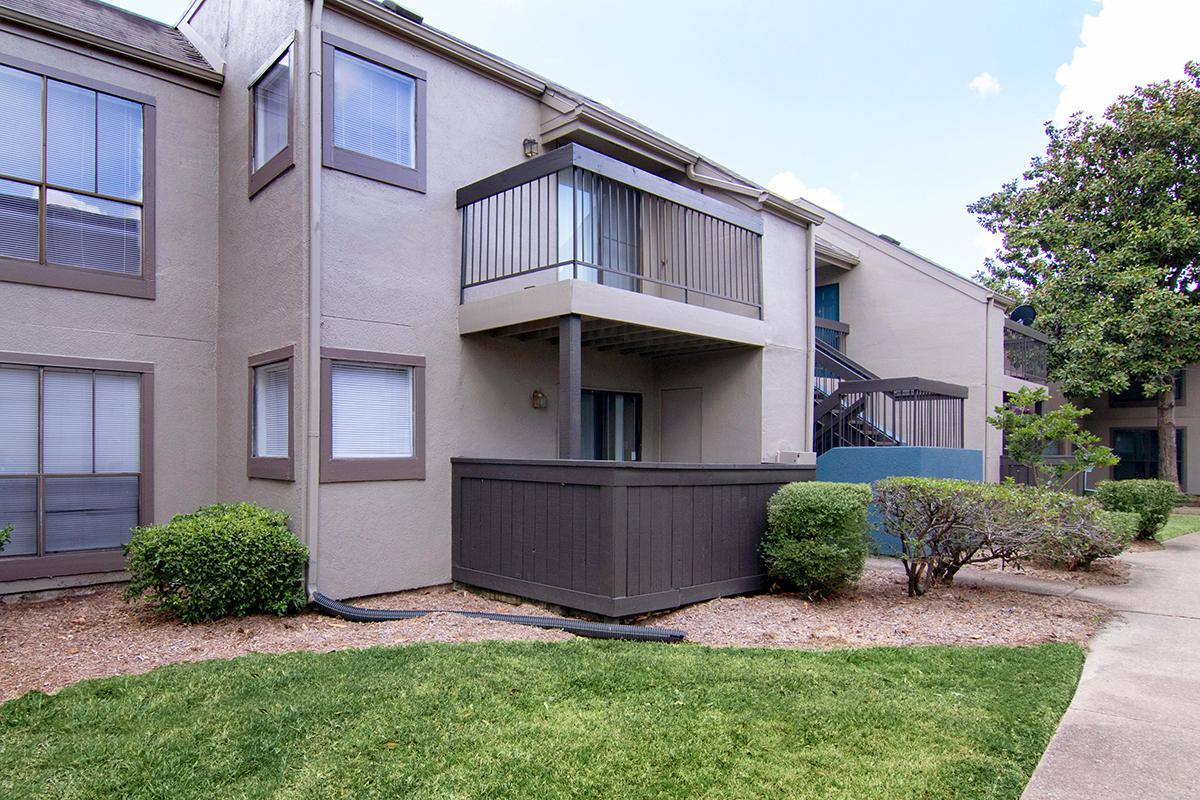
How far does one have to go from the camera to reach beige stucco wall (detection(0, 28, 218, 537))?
7.45 metres

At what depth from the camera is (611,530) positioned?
6355 mm

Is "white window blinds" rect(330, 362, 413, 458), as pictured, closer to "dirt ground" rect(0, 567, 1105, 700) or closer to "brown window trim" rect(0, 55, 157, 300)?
"dirt ground" rect(0, 567, 1105, 700)

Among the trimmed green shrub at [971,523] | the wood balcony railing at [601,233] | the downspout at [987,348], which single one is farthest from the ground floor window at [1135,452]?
the wood balcony railing at [601,233]

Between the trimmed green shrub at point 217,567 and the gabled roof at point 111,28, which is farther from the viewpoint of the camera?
the gabled roof at point 111,28

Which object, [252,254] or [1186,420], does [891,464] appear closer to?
[252,254]

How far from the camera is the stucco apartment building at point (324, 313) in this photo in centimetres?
704

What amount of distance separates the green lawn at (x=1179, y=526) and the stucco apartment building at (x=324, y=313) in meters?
8.91

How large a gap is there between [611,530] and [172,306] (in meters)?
5.42

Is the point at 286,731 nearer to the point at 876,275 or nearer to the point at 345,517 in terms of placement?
the point at 345,517

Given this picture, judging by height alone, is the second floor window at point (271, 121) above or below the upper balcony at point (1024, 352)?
above

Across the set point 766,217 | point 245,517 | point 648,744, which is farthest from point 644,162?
point 648,744

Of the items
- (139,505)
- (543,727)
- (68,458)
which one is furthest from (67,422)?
(543,727)

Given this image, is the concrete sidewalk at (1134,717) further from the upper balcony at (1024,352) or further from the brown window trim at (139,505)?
the upper balcony at (1024,352)

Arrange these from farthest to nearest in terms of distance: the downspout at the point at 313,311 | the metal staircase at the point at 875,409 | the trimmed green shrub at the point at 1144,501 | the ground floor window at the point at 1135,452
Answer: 1. the ground floor window at the point at 1135,452
2. the metal staircase at the point at 875,409
3. the trimmed green shrub at the point at 1144,501
4. the downspout at the point at 313,311
